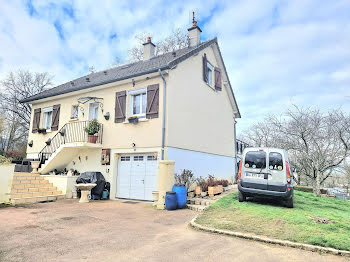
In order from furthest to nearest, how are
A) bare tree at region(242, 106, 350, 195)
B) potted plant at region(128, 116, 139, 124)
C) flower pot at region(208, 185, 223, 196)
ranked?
1. bare tree at region(242, 106, 350, 195)
2. potted plant at region(128, 116, 139, 124)
3. flower pot at region(208, 185, 223, 196)

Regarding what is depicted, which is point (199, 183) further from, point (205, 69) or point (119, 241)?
point (119, 241)

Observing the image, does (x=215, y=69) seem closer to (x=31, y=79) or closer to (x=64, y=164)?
(x=64, y=164)

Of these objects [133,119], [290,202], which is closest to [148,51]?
[133,119]

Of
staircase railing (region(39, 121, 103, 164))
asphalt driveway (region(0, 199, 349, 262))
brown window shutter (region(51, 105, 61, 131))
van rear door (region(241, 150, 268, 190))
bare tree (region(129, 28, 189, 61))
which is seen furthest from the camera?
bare tree (region(129, 28, 189, 61))

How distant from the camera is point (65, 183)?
11344 millimetres

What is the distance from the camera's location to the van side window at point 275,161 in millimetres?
7594

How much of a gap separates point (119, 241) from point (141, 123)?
21.4 ft

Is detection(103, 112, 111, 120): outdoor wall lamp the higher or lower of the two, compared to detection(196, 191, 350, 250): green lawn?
higher

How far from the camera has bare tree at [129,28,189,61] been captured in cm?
2500

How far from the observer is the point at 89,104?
520 inches

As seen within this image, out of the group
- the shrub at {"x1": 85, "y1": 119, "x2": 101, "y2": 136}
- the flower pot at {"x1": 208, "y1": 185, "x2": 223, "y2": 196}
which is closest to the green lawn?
the flower pot at {"x1": 208, "y1": 185, "x2": 223, "y2": 196}

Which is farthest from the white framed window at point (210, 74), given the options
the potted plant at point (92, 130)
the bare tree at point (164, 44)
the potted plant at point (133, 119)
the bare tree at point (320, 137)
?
the bare tree at point (164, 44)

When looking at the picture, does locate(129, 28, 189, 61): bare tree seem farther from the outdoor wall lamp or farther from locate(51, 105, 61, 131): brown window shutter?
the outdoor wall lamp

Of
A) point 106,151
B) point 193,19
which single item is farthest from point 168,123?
point 193,19
